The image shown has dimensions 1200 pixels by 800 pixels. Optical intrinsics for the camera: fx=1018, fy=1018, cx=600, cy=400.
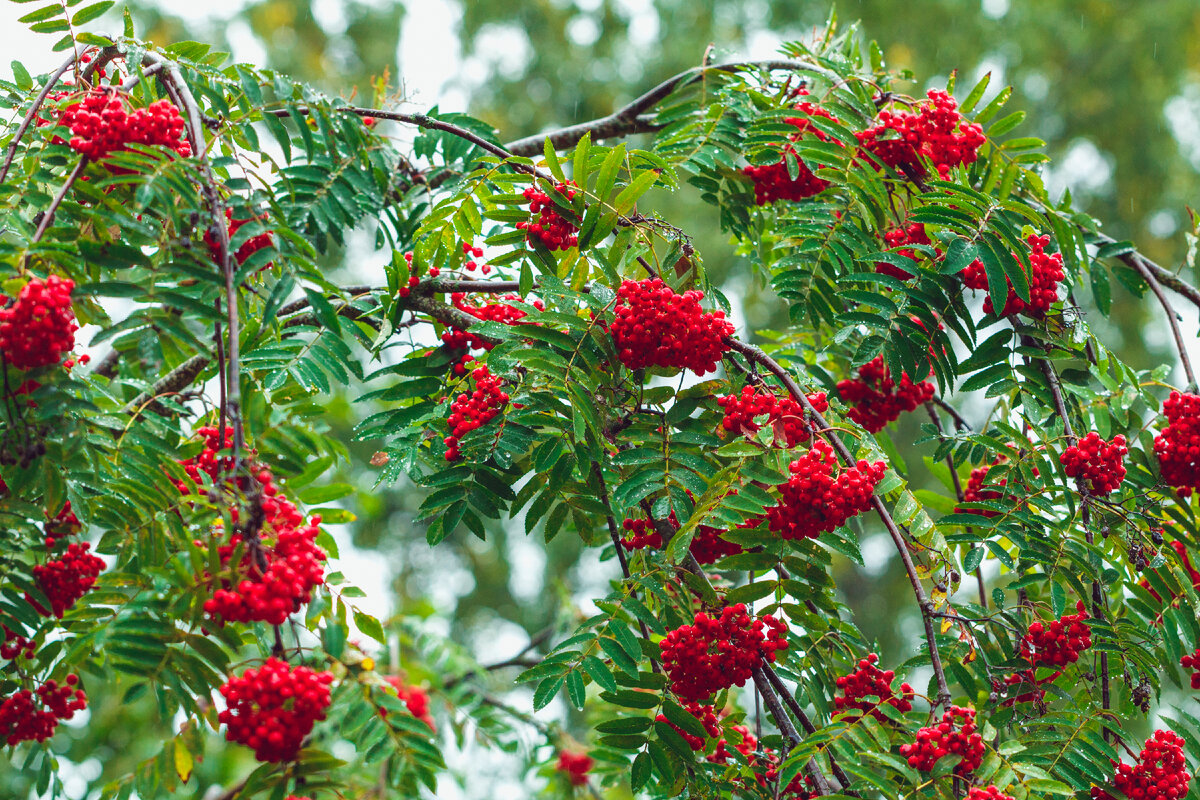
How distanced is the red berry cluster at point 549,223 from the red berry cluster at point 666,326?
1.30 ft

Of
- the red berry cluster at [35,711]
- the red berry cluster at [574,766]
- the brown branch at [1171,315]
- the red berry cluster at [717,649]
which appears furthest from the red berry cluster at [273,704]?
the red berry cluster at [574,766]

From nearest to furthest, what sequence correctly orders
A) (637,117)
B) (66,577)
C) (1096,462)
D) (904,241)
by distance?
(66,577)
(1096,462)
(904,241)
(637,117)

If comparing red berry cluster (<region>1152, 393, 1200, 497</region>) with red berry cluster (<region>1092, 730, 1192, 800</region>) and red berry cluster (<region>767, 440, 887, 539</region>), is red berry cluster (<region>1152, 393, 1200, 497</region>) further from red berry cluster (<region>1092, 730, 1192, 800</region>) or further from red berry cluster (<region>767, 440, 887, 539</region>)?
red berry cluster (<region>767, 440, 887, 539</region>)

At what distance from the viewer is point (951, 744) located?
81.9 inches

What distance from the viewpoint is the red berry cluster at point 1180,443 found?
2.71 m

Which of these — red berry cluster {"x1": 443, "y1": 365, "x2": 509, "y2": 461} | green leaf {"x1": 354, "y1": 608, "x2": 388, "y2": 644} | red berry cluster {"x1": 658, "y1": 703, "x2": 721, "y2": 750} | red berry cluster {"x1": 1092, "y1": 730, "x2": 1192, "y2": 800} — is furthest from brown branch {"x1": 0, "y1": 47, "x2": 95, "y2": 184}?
red berry cluster {"x1": 1092, "y1": 730, "x2": 1192, "y2": 800}

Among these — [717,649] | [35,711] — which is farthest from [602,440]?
[35,711]

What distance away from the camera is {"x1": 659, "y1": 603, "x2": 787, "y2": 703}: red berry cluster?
229cm

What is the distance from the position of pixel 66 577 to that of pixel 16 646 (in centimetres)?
21

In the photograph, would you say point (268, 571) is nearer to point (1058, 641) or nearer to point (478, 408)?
point (478, 408)

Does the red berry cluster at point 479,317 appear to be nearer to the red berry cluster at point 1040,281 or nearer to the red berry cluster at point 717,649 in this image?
the red berry cluster at point 717,649

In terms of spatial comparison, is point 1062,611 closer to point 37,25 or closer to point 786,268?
point 786,268

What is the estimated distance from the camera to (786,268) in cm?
327

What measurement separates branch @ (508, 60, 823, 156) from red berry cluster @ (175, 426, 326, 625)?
201 centimetres
